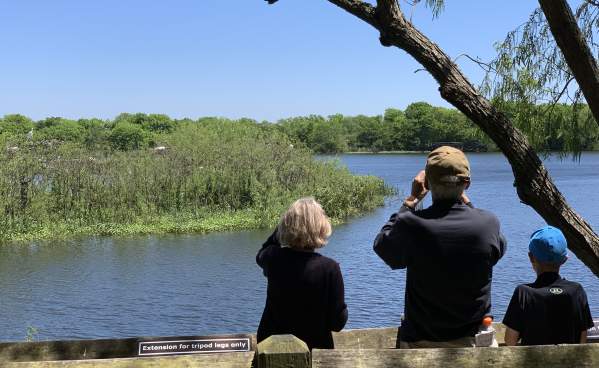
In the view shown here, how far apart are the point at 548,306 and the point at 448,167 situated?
2.59 feet

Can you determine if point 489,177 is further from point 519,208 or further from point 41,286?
point 41,286

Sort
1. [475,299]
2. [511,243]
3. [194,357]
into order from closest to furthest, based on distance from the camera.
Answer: [194,357] → [475,299] → [511,243]

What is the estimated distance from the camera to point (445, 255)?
281 cm

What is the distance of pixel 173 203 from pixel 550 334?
24.8 m

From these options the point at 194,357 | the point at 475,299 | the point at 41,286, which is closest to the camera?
the point at 194,357

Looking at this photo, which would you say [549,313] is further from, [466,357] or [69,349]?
[69,349]

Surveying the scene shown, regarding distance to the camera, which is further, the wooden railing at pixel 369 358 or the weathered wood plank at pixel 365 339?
the weathered wood plank at pixel 365 339

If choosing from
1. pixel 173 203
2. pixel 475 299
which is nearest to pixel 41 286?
pixel 173 203

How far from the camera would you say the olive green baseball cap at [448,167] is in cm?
282

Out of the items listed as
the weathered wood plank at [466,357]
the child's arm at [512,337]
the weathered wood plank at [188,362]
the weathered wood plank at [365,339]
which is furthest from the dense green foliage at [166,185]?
the weathered wood plank at [466,357]

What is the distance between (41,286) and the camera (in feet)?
52.1

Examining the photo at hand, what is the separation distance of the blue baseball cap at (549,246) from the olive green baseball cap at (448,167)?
0.47 metres

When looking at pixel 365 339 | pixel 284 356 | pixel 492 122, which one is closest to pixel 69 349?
pixel 365 339

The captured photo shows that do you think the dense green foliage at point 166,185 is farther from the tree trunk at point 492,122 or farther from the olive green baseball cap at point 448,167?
the olive green baseball cap at point 448,167
